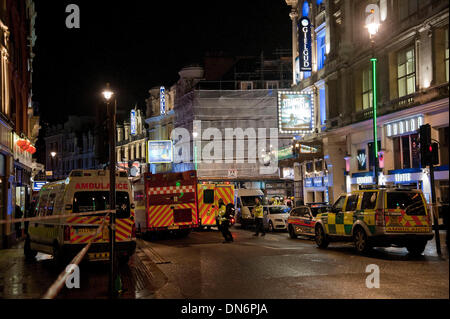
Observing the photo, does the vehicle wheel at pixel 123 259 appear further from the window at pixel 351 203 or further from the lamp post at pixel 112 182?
the window at pixel 351 203

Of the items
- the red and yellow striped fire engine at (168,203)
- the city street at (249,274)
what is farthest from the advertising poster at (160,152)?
the city street at (249,274)

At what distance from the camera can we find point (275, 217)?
26.7 metres

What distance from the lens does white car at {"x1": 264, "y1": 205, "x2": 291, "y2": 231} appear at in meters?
26.5

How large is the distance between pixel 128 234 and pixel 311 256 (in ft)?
17.3

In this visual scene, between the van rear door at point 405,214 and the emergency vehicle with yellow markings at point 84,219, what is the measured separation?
7055 mm

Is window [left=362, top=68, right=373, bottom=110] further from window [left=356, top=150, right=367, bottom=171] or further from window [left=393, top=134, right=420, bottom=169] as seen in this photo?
window [left=393, top=134, right=420, bottom=169]

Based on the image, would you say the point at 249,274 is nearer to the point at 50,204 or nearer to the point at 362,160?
the point at 50,204

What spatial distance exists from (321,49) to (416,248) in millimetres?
24518

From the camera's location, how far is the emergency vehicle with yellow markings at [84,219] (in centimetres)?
1332

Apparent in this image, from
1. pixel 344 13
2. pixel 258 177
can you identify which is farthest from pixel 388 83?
pixel 258 177

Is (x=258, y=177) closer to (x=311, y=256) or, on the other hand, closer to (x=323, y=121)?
(x=323, y=121)

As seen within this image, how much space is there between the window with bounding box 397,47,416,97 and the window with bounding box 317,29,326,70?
9584 mm

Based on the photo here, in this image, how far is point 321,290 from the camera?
382 inches
